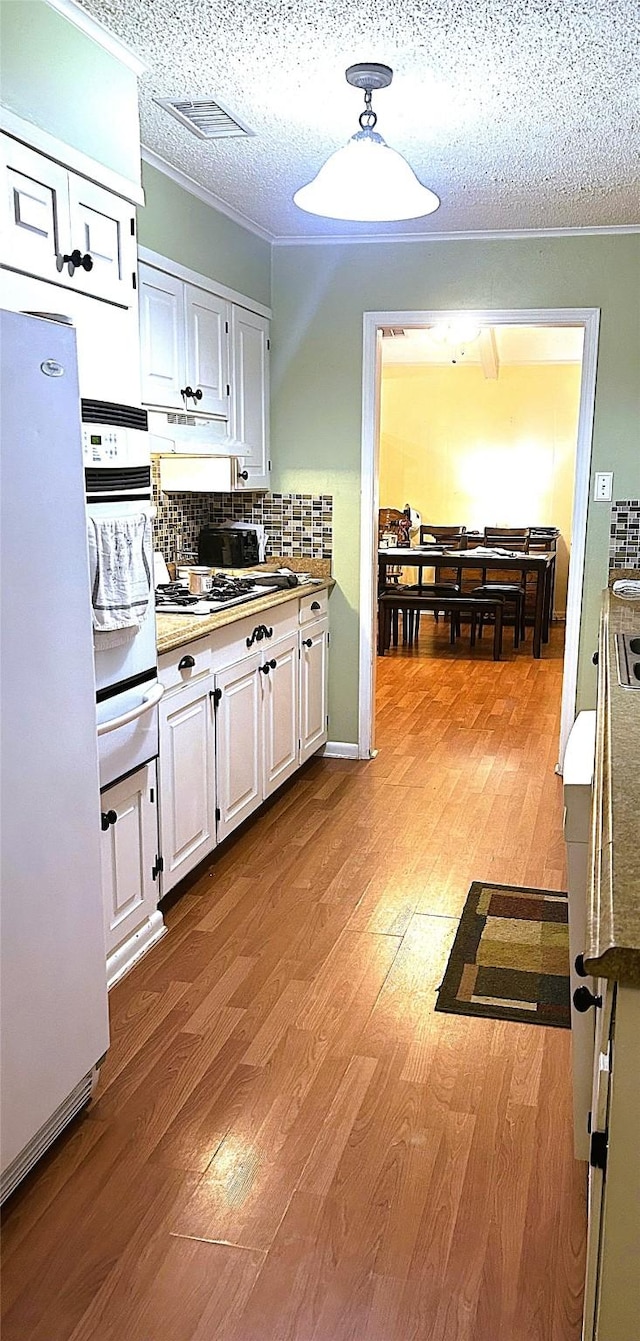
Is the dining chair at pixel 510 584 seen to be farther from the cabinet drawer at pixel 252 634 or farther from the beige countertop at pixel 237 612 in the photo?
the cabinet drawer at pixel 252 634

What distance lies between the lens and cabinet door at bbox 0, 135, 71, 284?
211cm

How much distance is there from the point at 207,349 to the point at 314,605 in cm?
121

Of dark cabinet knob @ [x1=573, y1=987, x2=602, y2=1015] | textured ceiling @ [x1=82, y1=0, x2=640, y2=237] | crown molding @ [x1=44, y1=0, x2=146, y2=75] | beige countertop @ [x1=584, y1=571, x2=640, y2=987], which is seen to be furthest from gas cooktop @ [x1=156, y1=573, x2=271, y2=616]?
dark cabinet knob @ [x1=573, y1=987, x2=602, y2=1015]

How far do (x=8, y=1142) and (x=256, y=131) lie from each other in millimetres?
2817

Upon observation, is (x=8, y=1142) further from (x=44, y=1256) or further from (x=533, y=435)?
(x=533, y=435)

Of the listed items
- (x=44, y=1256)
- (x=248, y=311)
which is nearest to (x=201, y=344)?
(x=248, y=311)

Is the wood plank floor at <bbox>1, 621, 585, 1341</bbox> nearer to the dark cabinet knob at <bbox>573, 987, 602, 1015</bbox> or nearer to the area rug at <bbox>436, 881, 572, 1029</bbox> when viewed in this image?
the area rug at <bbox>436, 881, 572, 1029</bbox>

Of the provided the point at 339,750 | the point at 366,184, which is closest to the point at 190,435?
the point at 366,184

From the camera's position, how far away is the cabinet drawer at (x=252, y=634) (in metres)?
3.38

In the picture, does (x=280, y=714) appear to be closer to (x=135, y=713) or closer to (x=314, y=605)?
(x=314, y=605)

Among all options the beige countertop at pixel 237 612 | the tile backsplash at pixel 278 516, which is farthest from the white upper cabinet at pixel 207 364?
the beige countertop at pixel 237 612

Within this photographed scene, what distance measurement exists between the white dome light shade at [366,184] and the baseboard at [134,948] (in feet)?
6.54

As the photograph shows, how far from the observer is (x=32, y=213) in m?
2.20

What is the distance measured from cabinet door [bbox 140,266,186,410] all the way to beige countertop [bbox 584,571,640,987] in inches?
81.1
